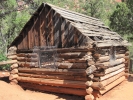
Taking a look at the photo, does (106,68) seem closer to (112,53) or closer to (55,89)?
(112,53)

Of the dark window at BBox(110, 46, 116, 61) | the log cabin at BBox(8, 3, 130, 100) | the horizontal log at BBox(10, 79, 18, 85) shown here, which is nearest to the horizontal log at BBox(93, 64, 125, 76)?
the log cabin at BBox(8, 3, 130, 100)

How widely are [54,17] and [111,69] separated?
4.48 meters

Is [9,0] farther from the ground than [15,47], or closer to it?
farther from the ground

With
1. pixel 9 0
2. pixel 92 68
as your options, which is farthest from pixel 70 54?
pixel 9 0

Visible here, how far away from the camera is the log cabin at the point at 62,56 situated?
9133mm

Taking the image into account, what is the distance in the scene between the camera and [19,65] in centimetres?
1212

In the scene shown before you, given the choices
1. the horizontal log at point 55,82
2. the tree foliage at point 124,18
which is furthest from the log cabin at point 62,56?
the tree foliage at point 124,18

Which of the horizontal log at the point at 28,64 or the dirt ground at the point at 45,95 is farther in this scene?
the horizontal log at the point at 28,64

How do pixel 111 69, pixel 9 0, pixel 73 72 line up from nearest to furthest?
pixel 73 72 → pixel 111 69 → pixel 9 0

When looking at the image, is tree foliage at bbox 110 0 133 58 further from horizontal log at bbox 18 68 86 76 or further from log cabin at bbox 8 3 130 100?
horizontal log at bbox 18 68 86 76

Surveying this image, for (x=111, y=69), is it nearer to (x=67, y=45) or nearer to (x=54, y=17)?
(x=67, y=45)

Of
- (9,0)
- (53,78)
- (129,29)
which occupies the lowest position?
(53,78)

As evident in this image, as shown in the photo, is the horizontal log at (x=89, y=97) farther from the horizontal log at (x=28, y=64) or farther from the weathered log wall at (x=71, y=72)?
the horizontal log at (x=28, y=64)

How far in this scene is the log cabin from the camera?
913 centimetres
